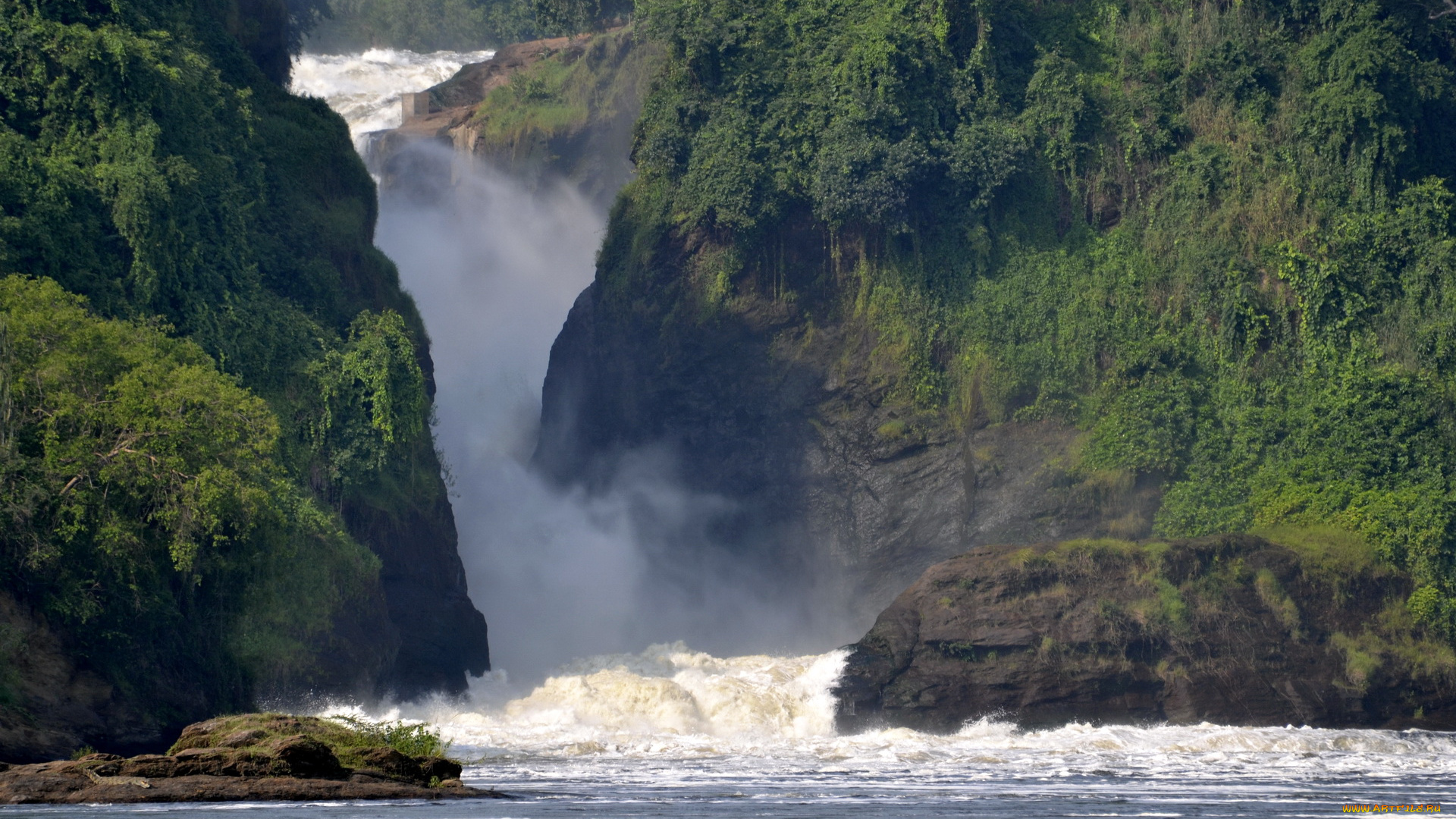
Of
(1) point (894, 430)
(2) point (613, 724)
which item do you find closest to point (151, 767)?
(2) point (613, 724)

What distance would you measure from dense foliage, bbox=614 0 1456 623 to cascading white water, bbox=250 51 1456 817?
818 centimetres

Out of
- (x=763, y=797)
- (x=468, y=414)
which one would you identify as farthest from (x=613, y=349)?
(x=763, y=797)

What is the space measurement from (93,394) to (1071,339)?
2899 centimetres

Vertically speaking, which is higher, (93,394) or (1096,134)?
(1096,134)

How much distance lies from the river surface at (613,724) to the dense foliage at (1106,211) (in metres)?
8.16

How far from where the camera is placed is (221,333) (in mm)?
39094

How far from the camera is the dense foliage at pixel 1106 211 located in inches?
1922

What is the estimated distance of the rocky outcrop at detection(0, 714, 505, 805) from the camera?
21406 mm

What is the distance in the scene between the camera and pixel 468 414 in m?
61.7

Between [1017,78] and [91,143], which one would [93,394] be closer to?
[91,143]

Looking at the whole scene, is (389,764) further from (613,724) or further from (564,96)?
(564,96)

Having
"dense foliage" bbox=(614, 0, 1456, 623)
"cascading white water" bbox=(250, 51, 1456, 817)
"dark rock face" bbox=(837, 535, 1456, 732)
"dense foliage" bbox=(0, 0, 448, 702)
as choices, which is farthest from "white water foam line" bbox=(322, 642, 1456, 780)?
"dense foliage" bbox=(614, 0, 1456, 623)

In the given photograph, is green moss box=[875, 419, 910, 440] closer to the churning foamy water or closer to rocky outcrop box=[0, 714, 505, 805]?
rocky outcrop box=[0, 714, 505, 805]

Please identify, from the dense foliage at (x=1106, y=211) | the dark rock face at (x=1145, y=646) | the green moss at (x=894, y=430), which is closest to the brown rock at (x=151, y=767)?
the dark rock face at (x=1145, y=646)
